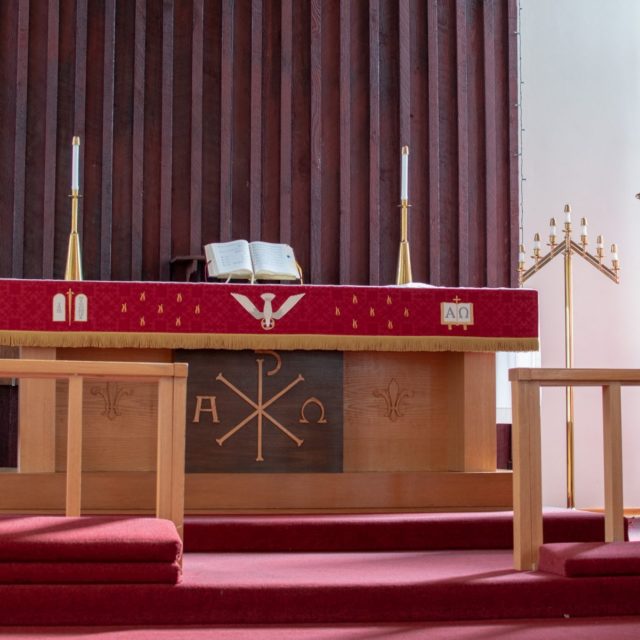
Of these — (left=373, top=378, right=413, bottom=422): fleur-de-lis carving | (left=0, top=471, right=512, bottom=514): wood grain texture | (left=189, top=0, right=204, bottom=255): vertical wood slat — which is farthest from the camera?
(left=189, top=0, right=204, bottom=255): vertical wood slat

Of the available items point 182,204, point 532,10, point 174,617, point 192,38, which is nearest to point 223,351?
point 174,617

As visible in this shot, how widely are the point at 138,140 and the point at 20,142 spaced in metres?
0.72

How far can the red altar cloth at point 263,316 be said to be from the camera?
4.73 metres

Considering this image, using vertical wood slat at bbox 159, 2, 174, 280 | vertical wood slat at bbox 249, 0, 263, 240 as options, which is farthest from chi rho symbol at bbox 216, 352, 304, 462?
vertical wood slat at bbox 249, 0, 263, 240

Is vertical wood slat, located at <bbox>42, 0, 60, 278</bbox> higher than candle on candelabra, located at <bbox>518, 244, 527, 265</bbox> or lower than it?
higher

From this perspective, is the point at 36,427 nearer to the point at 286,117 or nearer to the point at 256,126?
the point at 256,126

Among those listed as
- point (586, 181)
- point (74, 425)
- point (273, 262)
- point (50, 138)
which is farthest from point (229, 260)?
point (586, 181)

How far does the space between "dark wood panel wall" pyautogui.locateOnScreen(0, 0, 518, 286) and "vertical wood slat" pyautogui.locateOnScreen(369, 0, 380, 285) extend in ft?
0.04

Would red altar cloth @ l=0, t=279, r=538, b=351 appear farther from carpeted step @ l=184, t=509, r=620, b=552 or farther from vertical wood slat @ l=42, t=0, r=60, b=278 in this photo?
vertical wood slat @ l=42, t=0, r=60, b=278

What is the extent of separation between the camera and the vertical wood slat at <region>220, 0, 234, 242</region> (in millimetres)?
7004

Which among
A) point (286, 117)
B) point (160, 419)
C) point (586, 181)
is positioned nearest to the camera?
point (160, 419)

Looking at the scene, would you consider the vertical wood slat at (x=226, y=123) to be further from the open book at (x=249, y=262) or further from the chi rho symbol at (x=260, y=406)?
the chi rho symbol at (x=260, y=406)

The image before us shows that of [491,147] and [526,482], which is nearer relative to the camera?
[526,482]

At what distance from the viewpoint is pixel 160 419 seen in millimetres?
3797
